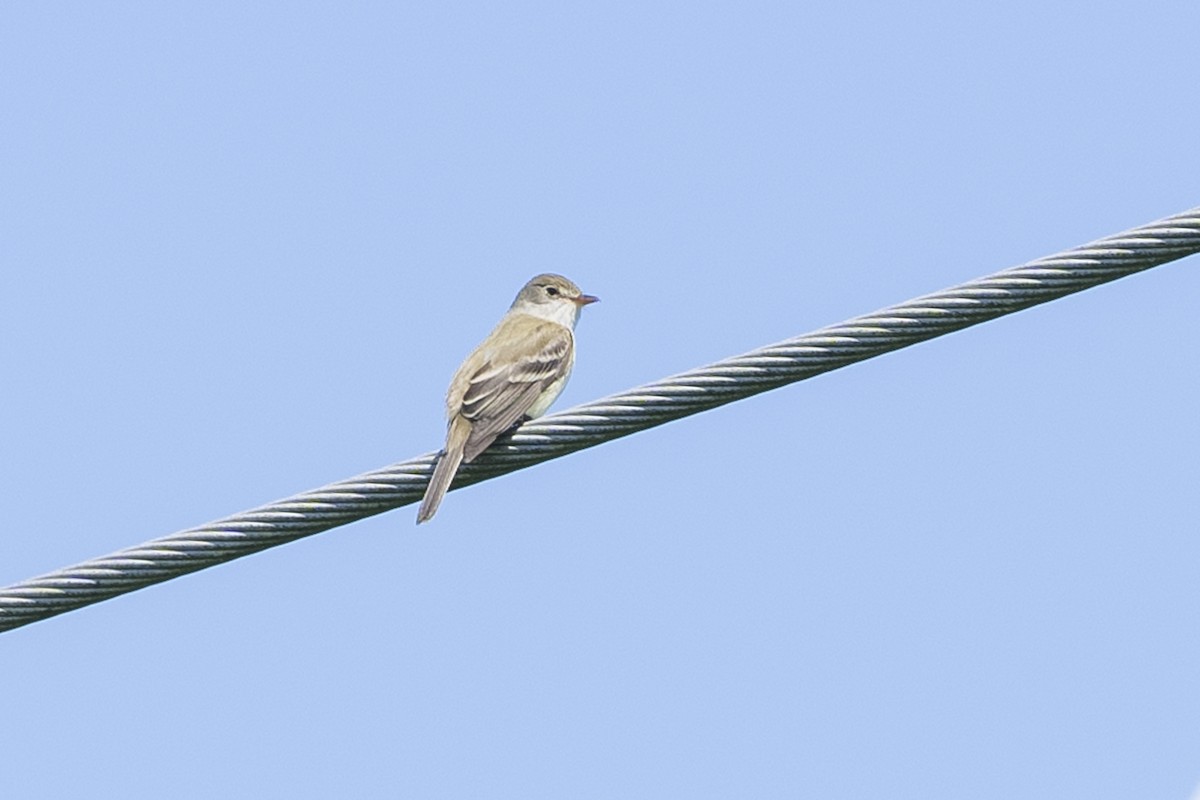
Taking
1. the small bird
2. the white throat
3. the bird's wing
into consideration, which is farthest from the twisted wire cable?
the white throat

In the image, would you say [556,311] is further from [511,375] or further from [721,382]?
[721,382]

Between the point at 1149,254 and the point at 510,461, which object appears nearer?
the point at 1149,254

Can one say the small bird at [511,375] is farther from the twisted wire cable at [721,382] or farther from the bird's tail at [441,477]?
the twisted wire cable at [721,382]

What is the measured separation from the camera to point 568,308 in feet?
43.6

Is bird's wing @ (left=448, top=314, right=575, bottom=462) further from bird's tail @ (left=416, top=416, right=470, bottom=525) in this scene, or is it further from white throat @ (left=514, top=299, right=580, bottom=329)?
white throat @ (left=514, top=299, right=580, bottom=329)

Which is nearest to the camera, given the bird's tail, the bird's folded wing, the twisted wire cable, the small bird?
the twisted wire cable

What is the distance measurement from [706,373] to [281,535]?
1.67 m

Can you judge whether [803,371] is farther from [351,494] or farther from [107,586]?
[107,586]

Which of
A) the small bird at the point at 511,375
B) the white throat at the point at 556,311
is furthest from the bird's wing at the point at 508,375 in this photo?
the white throat at the point at 556,311

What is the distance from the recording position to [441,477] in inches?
341

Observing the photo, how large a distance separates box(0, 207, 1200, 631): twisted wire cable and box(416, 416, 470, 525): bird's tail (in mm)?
1078

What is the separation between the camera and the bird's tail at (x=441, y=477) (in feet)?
28.2

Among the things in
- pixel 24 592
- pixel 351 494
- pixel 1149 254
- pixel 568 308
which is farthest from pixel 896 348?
pixel 568 308

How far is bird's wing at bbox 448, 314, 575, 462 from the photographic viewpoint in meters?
9.84
